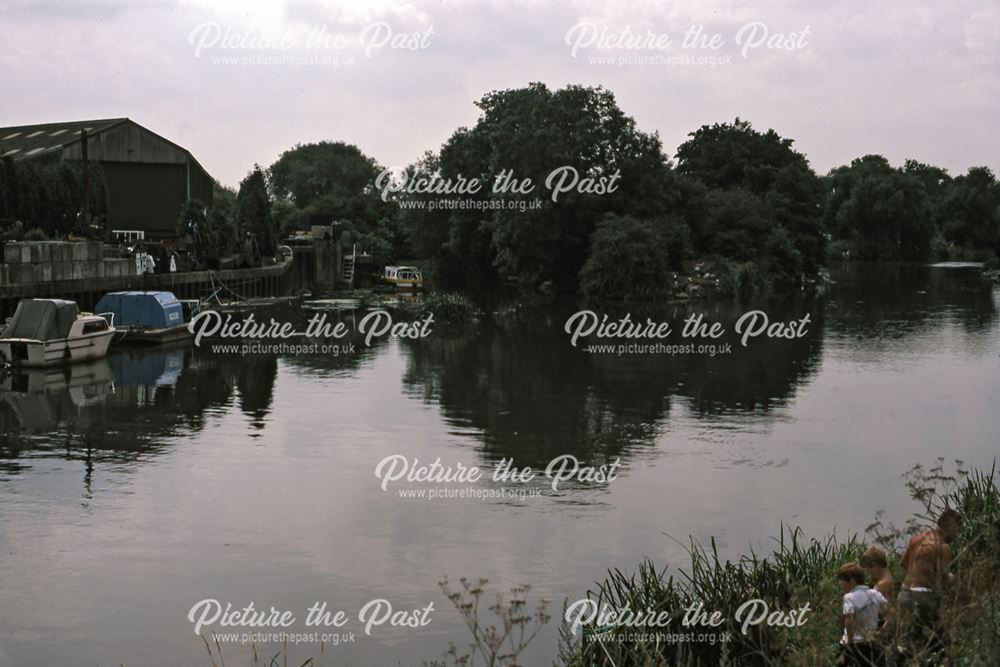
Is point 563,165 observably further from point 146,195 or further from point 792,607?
point 792,607

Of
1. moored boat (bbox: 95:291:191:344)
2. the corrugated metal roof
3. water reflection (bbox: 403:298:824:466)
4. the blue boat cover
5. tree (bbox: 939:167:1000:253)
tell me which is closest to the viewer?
water reflection (bbox: 403:298:824:466)

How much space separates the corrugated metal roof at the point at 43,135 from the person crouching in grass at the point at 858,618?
64172 millimetres

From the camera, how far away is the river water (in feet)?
51.8

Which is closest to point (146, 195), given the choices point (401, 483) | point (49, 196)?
point (49, 196)

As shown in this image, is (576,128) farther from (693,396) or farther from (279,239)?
(693,396)

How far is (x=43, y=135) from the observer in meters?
72.9

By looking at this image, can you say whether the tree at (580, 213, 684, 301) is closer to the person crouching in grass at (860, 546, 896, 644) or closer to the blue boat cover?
the blue boat cover

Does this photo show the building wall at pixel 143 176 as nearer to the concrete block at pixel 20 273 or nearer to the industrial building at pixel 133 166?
the industrial building at pixel 133 166

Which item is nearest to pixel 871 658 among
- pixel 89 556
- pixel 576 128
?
pixel 89 556

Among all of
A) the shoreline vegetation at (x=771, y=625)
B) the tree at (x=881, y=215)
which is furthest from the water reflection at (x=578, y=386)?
the tree at (x=881, y=215)

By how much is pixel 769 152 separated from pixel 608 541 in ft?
330

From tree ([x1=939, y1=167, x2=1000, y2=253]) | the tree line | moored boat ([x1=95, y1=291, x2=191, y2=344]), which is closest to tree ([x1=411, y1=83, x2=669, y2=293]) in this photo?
the tree line

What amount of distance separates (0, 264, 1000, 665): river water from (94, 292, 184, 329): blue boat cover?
2153 mm

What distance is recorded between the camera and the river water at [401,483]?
15.8m
